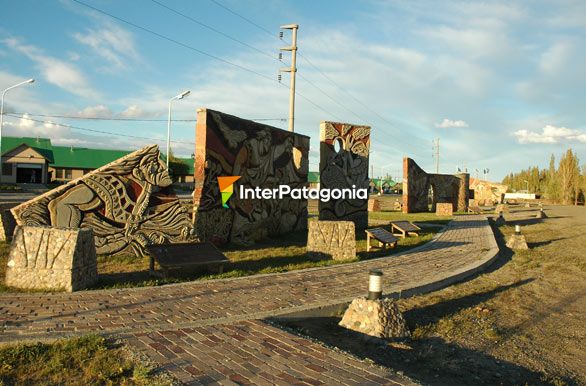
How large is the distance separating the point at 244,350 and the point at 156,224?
6.62 meters

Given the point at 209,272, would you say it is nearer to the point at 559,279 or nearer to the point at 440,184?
the point at 559,279

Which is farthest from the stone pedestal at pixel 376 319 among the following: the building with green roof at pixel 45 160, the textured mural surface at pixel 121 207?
the building with green roof at pixel 45 160

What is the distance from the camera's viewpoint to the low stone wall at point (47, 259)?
673cm

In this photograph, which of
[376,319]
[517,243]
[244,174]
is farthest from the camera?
[517,243]

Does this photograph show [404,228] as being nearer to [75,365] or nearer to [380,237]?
[380,237]

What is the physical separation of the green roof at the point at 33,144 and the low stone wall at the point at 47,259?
48950 millimetres

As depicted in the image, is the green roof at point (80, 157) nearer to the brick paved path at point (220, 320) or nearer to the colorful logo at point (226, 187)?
the colorful logo at point (226, 187)

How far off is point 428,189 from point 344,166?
18903 mm

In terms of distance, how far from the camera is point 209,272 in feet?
29.1

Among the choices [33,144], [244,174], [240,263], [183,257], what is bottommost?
[240,263]

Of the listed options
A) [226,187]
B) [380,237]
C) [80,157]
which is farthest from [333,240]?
[80,157]

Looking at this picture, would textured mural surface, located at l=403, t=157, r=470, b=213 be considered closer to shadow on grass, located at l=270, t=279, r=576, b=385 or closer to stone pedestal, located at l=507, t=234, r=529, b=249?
stone pedestal, located at l=507, t=234, r=529, b=249

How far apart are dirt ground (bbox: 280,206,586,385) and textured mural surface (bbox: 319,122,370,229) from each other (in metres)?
8.37

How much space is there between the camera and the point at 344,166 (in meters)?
18.7
